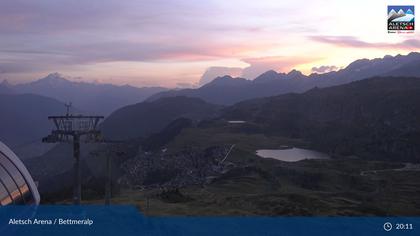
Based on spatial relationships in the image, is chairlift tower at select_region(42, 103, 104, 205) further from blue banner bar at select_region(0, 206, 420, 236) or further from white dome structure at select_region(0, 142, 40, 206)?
white dome structure at select_region(0, 142, 40, 206)

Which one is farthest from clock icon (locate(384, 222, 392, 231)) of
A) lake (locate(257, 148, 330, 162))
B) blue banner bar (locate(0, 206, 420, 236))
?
lake (locate(257, 148, 330, 162))

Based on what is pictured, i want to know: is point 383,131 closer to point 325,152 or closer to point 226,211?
point 325,152

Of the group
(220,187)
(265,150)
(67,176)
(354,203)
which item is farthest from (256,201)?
(67,176)

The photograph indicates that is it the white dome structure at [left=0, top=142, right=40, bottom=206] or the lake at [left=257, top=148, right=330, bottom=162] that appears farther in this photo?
the lake at [left=257, top=148, right=330, bottom=162]

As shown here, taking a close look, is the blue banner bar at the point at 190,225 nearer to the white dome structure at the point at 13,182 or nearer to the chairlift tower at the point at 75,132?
the chairlift tower at the point at 75,132

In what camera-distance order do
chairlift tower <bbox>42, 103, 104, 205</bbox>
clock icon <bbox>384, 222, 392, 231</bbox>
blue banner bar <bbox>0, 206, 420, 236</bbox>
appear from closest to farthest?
blue banner bar <bbox>0, 206, 420, 236</bbox> < chairlift tower <bbox>42, 103, 104, 205</bbox> < clock icon <bbox>384, 222, 392, 231</bbox>

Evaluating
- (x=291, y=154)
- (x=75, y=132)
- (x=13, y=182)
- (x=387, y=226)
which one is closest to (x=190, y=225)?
(x=75, y=132)
